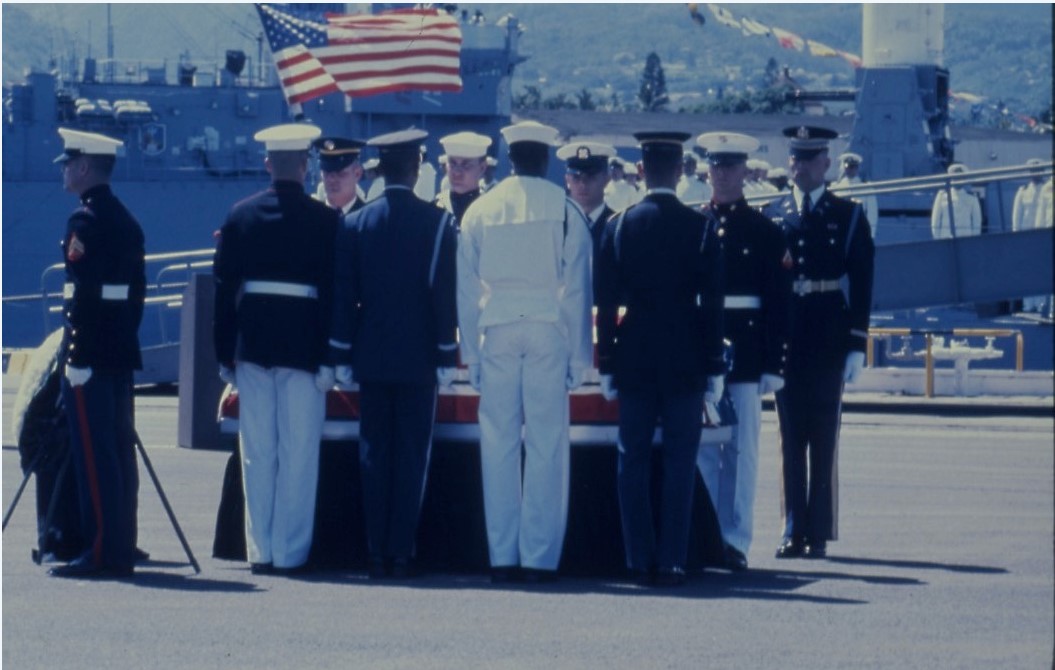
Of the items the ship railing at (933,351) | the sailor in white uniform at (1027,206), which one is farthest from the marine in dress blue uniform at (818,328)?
the sailor in white uniform at (1027,206)

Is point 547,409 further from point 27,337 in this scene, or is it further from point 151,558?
point 27,337

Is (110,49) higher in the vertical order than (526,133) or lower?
higher

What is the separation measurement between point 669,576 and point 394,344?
158 centimetres

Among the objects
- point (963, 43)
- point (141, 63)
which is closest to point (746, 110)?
point (963, 43)

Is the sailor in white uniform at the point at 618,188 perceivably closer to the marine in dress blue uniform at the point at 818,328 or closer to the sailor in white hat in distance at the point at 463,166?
the sailor in white hat in distance at the point at 463,166

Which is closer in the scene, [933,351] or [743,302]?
[743,302]

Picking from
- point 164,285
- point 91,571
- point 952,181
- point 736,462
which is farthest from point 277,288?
point 164,285

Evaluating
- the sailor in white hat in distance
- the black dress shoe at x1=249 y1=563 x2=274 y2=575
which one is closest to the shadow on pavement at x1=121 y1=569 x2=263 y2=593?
the black dress shoe at x1=249 y1=563 x2=274 y2=575

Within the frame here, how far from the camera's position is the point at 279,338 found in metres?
9.02

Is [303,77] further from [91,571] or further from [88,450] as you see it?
[91,571]

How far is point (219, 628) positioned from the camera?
7652 millimetres

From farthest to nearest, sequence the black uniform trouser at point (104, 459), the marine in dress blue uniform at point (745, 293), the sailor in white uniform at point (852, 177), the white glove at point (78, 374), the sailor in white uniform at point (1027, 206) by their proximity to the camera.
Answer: the sailor in white uniform at point (1027, 206)
the sailor in white uniform at point (852, 177)
the marine in dress blue uniform at point (745, 293)
the black uniform trouser at point (104, 459)
the white glove at point (78, 374)

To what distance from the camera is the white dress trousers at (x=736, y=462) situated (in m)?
9.65

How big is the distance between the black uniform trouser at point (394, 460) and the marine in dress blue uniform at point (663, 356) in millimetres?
891
